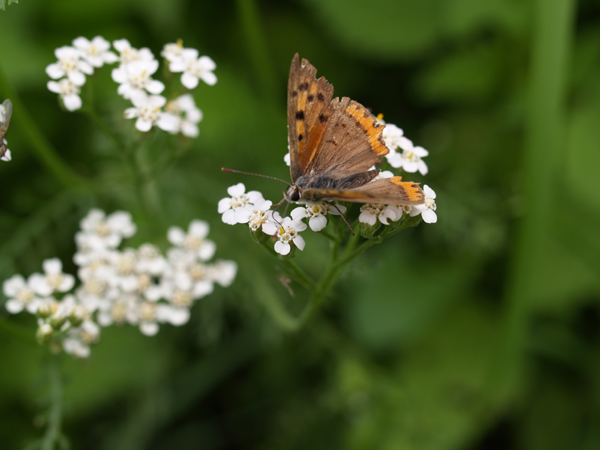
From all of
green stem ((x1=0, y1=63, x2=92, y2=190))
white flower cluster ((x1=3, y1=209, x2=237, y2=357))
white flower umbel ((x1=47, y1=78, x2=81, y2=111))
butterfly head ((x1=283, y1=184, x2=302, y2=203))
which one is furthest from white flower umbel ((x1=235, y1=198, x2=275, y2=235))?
green stem ((x1=0, y1=63, x2=92, y2=190))

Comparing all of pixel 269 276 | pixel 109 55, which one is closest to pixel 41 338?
pixel 109 55

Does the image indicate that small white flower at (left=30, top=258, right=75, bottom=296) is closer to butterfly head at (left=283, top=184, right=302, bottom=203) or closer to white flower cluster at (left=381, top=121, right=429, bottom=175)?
butterfly head at (left=283, top=184, right=302, bottom=203)

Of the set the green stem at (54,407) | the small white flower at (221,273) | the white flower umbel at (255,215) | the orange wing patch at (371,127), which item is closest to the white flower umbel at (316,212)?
the white flower umbel at (255,215)

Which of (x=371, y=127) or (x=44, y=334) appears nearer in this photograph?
(x=371, y=127)

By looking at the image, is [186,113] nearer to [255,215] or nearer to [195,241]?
[195,241]

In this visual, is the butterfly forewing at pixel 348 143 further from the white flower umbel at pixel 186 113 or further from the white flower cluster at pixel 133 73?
the white flower umbel at pixel 186 113

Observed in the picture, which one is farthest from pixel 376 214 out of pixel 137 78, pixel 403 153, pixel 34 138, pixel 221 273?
Result: pixel 34 138

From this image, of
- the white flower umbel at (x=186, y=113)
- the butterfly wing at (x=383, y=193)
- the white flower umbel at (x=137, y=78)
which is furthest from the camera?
A: the white flower umbel at (x=186, y=113)
